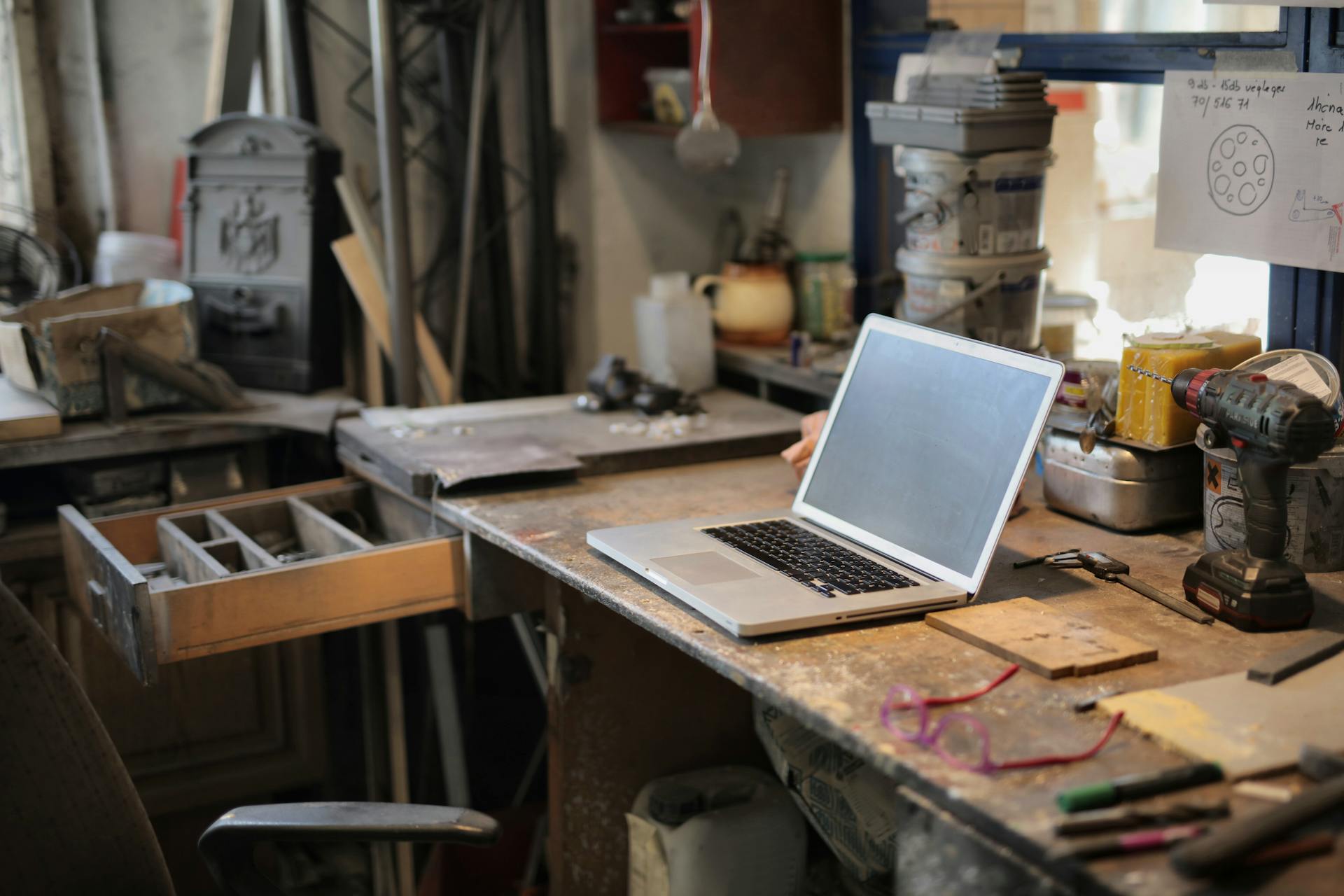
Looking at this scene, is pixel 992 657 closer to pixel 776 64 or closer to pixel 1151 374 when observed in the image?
pixel 1151 374

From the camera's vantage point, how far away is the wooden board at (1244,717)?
115 cm

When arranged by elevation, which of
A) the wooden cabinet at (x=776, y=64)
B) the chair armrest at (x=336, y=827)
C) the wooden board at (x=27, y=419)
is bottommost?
the chair armrest at (x=336, y=827)

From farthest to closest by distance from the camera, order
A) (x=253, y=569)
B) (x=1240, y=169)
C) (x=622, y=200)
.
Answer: (x=622, y=200), (x=253, y=569), (x=1240, y=169)

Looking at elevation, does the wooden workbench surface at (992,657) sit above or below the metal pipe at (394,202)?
below

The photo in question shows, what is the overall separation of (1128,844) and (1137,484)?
2.73ft

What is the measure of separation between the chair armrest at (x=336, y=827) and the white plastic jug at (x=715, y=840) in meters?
0.67

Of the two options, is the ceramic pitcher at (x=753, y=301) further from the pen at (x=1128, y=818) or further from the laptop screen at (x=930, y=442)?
the pen at (x=1128, y=818)

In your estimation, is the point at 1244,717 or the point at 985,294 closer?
the point at 1244,717

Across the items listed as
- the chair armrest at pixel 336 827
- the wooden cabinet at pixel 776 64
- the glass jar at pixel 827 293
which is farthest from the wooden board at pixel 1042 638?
the wooden cabinet at pixel 776 64

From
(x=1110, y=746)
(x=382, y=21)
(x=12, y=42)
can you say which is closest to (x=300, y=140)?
(x=382, y=21)

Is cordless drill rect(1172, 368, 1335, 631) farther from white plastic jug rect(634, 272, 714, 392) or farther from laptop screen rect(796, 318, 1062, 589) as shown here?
white plastic jug rect(634, 272, 714, 392)

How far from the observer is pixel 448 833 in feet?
4.46

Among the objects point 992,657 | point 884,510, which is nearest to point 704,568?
point 884,510

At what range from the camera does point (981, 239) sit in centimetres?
214
